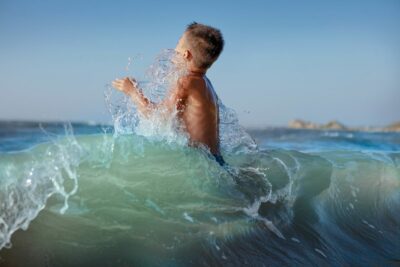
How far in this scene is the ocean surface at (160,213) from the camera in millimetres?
3111

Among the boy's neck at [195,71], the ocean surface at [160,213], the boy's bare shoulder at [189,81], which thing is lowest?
the ocean surface at [160,213]

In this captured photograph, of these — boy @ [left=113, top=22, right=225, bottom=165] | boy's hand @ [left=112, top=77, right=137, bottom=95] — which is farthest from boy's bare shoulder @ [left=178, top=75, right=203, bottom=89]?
boy's hand @ [left=112, top=77, right=137, bottom=95]

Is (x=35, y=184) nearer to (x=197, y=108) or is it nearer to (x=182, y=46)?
(x=197, y=108)

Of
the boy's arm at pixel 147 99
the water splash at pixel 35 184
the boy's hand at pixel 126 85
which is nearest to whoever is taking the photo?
the water splash at pixel 35 184

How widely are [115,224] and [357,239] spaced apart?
8.01 feet

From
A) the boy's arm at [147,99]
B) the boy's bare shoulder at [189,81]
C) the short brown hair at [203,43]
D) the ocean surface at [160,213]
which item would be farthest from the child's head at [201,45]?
the ocean surface at [160,213]

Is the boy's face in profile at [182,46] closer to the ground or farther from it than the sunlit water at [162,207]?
farther from it

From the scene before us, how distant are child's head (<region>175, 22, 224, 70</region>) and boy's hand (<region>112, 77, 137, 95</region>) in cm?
46

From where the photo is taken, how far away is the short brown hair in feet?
13.7

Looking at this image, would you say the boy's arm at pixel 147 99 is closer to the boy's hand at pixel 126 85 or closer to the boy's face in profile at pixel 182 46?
the boy's hand at pixel 126 85

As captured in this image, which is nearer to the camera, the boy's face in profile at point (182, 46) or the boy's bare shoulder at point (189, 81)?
the boy's bare shoulder at point (189, 81)

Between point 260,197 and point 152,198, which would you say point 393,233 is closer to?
point 260,197

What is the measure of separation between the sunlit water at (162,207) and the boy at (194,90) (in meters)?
0.11

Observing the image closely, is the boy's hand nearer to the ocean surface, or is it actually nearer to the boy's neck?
the ocean surface
